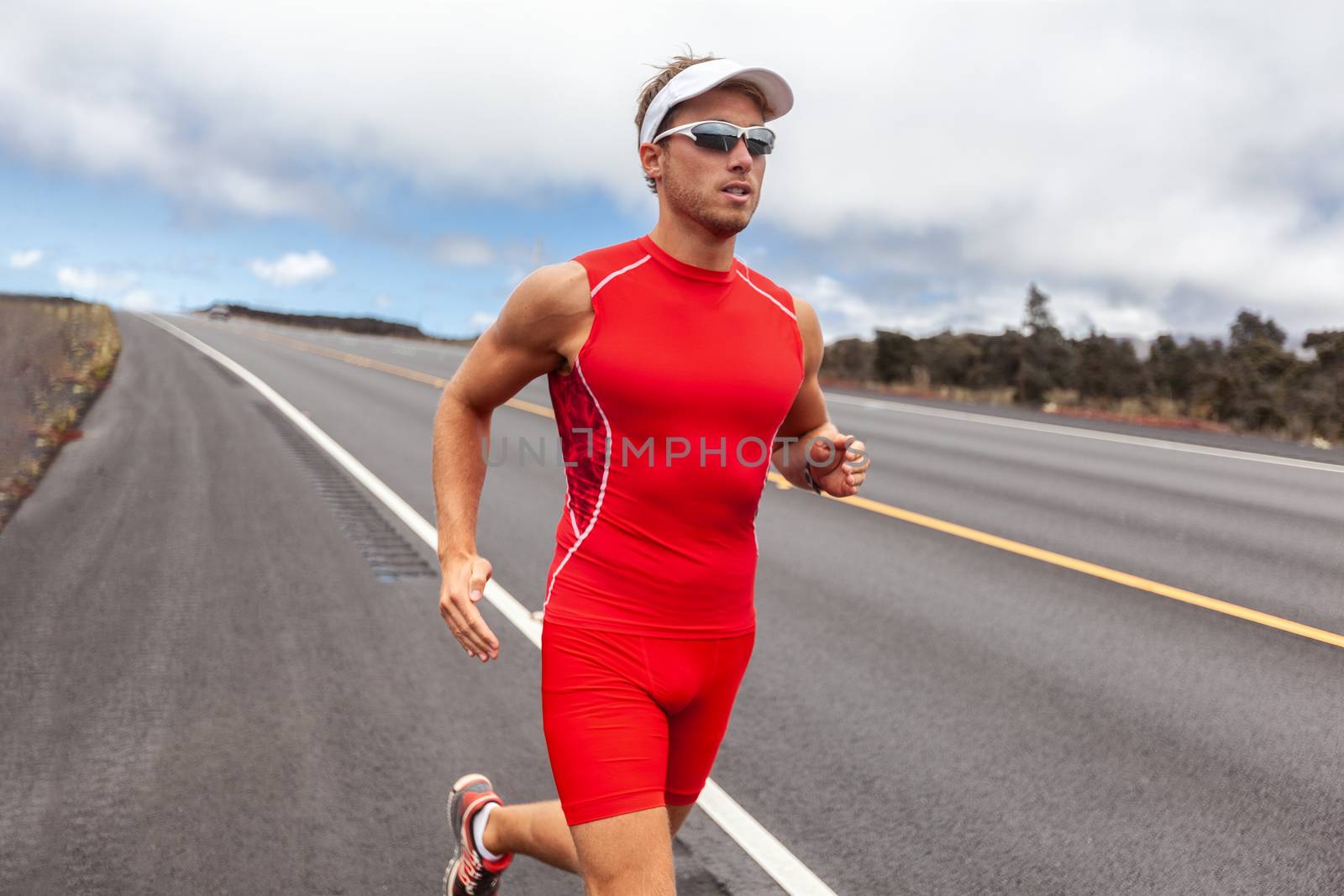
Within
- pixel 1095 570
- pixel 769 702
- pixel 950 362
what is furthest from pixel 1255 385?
pixel 769 702

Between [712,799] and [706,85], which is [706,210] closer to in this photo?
[706,85]

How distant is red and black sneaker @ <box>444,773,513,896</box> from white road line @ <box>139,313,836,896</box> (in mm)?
745

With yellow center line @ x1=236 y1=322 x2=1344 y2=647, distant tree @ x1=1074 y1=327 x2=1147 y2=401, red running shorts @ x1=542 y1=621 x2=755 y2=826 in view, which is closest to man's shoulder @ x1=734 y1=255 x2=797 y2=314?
red running shorts @ x1=542 y1=621 x2=755 y2=826

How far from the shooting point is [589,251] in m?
2.38

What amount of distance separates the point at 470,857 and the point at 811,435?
1.51 metres

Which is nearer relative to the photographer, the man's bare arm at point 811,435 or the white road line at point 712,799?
the man's bare arm at point 811,435

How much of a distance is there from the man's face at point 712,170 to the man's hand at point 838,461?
24.9 inches

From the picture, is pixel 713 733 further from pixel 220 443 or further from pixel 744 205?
Result: pixel 220 443

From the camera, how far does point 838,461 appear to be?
2.68 metres

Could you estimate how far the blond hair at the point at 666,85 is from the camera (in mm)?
2342

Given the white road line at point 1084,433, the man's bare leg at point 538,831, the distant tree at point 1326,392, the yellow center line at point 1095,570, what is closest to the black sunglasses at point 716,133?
the man's bare leg at point 538,831

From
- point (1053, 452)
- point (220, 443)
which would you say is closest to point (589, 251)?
point (220, 443)

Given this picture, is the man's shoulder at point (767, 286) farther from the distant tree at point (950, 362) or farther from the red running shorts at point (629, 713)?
the distant tree at point (950, 362)

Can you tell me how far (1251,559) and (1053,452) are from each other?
5963 millimetres
